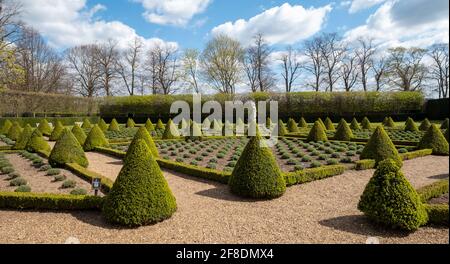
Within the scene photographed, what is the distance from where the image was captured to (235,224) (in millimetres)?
5863

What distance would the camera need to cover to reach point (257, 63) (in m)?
50.2

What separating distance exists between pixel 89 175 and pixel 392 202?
7.55m

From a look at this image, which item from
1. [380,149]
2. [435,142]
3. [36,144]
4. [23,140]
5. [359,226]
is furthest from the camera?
[23,140]

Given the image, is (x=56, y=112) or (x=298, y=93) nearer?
(x=56, y=112)

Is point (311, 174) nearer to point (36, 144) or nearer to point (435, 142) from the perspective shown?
point (435, 142)

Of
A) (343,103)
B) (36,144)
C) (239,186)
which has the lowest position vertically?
(239,186)

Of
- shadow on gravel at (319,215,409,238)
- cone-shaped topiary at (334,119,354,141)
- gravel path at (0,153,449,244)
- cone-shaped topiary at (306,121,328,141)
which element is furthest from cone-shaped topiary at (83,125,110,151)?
shadow on gravel at (319,215,409,238)

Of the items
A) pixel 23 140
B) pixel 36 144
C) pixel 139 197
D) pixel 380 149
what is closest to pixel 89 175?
pixel 139 197

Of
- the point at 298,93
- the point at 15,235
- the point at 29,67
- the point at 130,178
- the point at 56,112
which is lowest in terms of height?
the point at 15,235

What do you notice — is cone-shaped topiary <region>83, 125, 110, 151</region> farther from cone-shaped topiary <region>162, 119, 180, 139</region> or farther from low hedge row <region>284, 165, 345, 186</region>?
low hedge row <region>284, 165, 345, 186</region>

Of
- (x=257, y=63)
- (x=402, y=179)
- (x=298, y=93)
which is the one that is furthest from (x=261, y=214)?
(x=257, y=63)

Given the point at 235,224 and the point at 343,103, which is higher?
A: the point at 343,103
